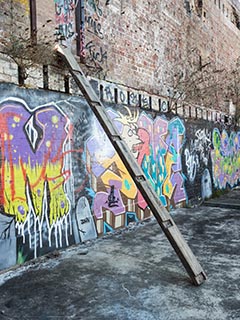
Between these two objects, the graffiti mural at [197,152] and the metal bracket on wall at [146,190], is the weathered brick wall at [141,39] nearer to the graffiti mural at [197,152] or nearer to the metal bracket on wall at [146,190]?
the metal bracket on wall at [146,190]

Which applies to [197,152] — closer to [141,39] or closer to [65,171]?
[141,39]

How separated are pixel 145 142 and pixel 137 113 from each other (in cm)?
65

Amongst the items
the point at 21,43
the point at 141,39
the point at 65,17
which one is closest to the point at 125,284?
the point at 21,43

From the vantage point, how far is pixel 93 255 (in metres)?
4.49

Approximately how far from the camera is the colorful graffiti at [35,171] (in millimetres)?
3898

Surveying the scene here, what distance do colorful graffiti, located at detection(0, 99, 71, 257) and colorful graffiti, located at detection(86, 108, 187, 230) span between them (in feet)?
2.24

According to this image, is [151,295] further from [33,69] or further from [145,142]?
[145,142]

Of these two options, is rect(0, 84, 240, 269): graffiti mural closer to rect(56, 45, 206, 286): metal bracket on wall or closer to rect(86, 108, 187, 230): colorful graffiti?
rect(86, 108, 187, 230): colorful graffiti

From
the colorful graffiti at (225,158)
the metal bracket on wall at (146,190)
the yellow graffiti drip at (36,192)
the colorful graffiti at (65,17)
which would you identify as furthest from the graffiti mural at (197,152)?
the yellow graffiti drip at (36,192)

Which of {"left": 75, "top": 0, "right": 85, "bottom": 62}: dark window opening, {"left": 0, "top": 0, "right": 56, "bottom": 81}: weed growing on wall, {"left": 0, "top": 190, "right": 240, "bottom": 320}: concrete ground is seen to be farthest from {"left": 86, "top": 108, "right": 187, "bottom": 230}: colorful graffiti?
{"left": 75, "top": 0, "right": 85, "bottom": 62}: dark window opening

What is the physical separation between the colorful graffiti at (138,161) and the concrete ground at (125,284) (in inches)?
31.2

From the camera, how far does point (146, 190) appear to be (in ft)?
12.8

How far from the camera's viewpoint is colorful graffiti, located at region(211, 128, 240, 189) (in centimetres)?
973

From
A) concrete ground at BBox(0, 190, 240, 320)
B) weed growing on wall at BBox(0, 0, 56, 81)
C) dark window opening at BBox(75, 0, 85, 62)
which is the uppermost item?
dark window opening at BBox(75, 0, 85, 62)
